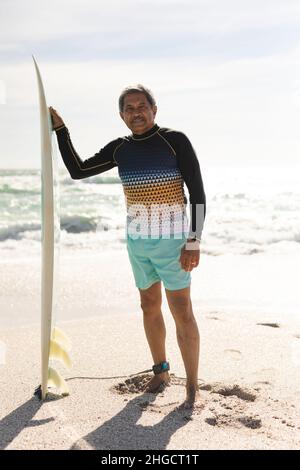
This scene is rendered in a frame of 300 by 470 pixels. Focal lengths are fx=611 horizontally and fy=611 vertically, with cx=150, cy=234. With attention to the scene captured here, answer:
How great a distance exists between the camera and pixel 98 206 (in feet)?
62.2

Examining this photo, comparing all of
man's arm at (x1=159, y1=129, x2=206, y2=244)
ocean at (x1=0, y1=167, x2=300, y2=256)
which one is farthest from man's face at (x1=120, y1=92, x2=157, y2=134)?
ocean at (x1=0, y1=167, x2=300, y2=256)

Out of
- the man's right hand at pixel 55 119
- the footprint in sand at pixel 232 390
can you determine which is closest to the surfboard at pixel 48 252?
the man's right hand at pixel 55 119

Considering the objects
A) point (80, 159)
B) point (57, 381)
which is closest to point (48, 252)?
point (80, 159)

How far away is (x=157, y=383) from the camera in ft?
11.4

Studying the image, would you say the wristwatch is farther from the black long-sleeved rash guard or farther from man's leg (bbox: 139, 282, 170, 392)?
man's leg (bbox: 139, 282, 170, 392)

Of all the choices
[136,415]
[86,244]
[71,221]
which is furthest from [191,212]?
[71,221]

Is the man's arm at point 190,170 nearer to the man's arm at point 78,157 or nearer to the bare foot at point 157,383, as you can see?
the man's arm at point 78,157

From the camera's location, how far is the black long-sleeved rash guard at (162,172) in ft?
10.2

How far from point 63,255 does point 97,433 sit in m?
7.01

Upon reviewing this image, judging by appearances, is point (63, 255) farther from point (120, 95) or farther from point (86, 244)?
point (120, 95)

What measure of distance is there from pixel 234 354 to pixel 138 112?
6.15 ft

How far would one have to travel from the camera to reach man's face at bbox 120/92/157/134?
310cm

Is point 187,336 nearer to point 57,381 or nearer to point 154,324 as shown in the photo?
point 154,324

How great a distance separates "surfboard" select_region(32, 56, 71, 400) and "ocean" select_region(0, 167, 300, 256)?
20.7 ft
